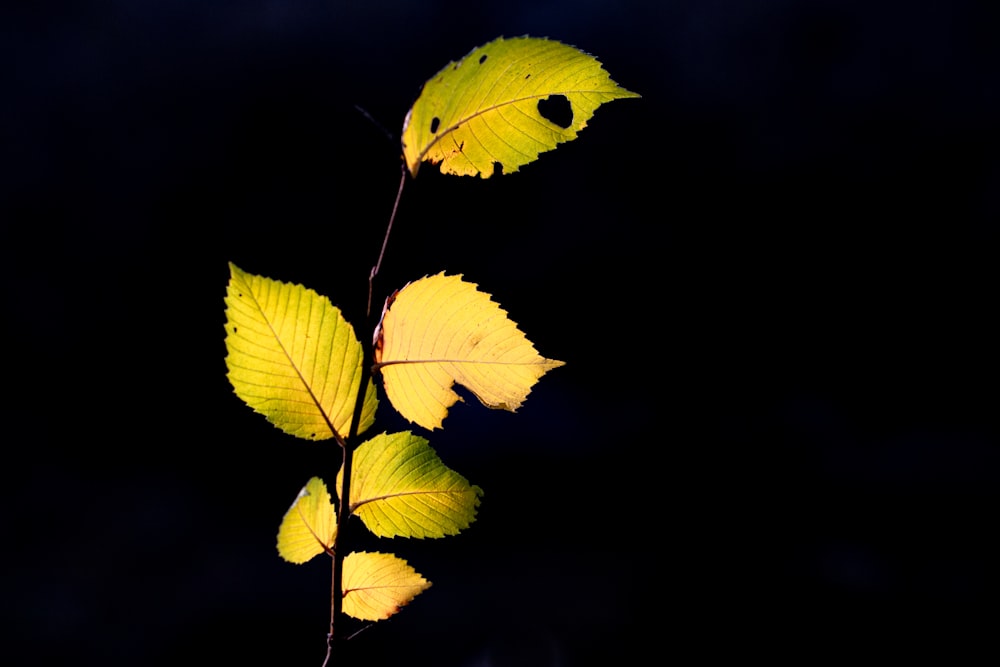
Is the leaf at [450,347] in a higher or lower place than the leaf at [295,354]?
higher

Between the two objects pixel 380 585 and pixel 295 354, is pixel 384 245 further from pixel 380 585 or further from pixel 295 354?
pixel 380 585

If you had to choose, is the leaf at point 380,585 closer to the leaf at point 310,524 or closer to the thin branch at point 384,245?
the leaf at point 310,524

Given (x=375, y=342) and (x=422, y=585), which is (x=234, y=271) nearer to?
(x=375, y=342)

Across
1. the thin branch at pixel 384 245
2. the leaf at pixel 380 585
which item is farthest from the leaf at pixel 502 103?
the leaf at pixel 380 585

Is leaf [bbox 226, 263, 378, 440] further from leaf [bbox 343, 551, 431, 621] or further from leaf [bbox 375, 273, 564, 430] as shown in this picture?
leaf [bbox 343, 551, 431, 621]

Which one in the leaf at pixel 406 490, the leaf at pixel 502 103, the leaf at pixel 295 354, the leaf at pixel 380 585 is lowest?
the leaf at pixel 380 585

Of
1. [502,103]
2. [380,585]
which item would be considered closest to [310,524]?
[380,585]

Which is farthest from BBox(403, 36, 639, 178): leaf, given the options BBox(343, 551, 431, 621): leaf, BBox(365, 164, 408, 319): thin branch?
BBox(343, 551, 431, 621): leaf

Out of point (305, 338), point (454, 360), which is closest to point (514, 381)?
point (454, 360)
